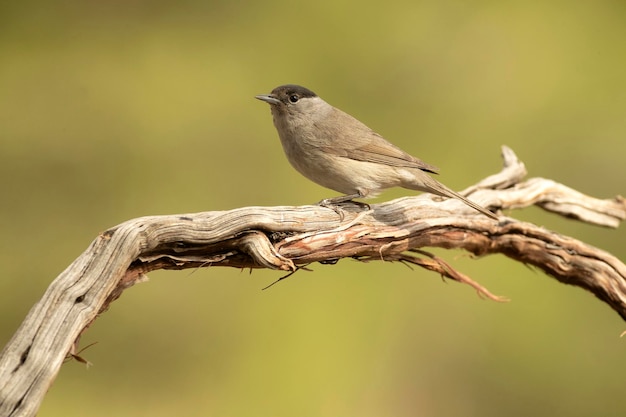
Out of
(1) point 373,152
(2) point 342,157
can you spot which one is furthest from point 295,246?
(1) point 373,152

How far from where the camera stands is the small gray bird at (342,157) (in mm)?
3357

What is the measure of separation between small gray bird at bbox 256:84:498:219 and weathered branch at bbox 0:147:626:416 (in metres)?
0.14

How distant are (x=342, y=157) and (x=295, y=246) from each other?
65 cm

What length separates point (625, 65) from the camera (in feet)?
18.8

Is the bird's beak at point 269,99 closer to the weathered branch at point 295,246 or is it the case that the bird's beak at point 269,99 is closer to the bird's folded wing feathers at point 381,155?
the bird's folded wing feathers at point 381,155

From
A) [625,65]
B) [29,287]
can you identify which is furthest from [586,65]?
[29,287]

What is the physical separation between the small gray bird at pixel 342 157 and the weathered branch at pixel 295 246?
0.14 metres

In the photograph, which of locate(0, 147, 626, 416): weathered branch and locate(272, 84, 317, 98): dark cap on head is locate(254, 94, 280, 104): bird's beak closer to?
locate(272, 84, 317, 98): dark cap on head

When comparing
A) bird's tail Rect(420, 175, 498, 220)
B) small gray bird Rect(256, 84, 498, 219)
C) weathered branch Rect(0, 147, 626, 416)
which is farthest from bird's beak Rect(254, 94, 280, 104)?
bird's tail Rect(420, 175, 498, 220)

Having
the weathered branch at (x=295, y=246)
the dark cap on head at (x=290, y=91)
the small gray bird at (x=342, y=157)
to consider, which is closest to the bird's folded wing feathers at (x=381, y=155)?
the small gray bird at (x=342, y=157)

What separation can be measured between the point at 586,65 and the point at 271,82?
2.64 meters

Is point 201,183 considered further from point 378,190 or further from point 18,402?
point 18,402

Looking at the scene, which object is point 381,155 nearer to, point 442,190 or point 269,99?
point 442,190

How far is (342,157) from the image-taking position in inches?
133
